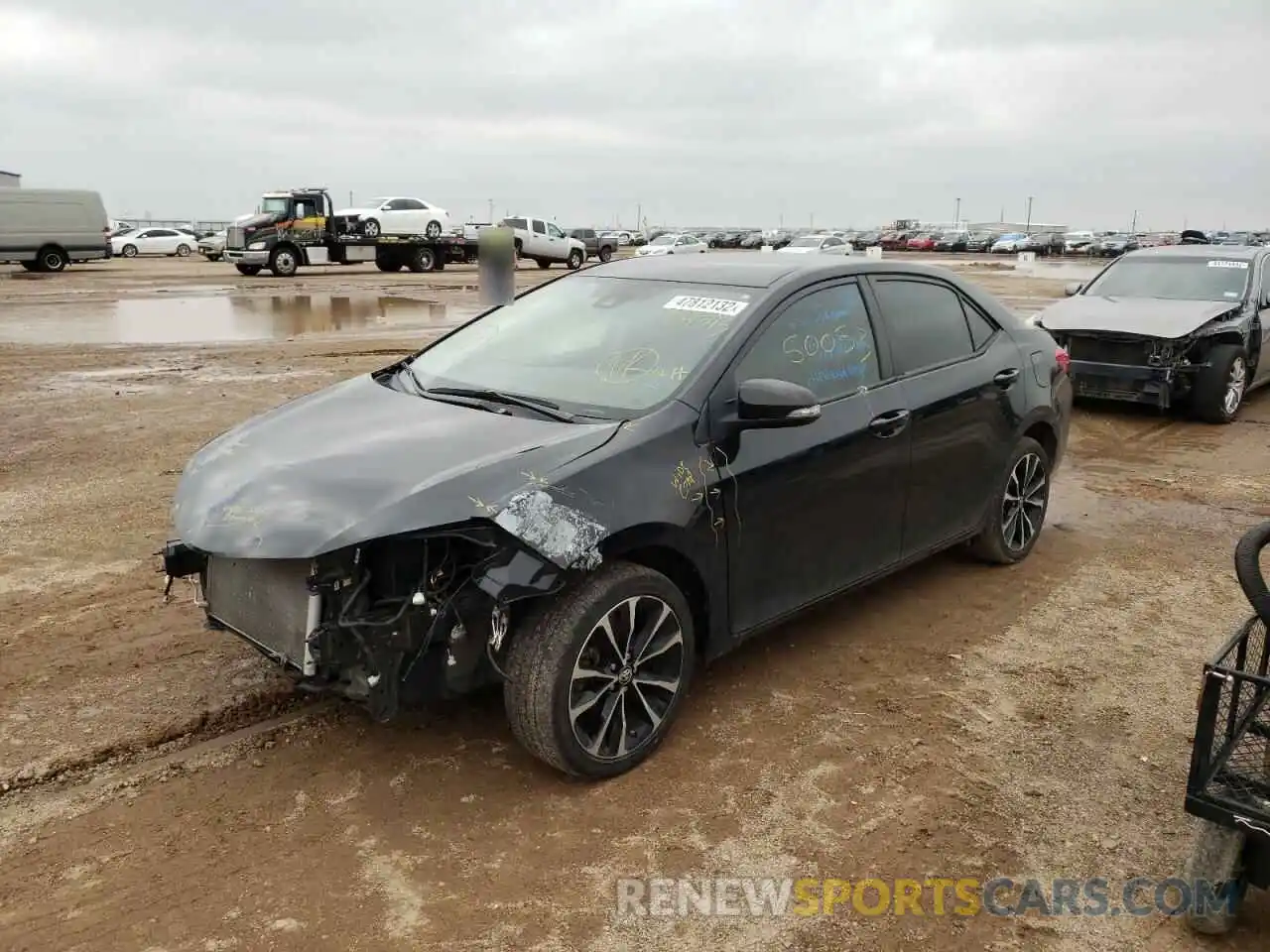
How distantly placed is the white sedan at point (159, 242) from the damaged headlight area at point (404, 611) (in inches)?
1906

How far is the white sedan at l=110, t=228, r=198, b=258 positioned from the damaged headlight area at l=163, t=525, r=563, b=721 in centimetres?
4842

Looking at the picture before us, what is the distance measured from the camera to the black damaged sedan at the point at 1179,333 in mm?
9102

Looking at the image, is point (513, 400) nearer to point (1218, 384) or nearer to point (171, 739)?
point (171, 739)

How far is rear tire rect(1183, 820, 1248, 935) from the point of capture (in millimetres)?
2623

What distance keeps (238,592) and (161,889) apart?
0.94 meters

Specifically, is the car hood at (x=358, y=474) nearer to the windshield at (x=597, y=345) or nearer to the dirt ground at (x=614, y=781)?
the windshield at (x=597, y=345)

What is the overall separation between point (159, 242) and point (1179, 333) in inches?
1861

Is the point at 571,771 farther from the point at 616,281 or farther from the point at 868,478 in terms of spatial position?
the point at 616,281

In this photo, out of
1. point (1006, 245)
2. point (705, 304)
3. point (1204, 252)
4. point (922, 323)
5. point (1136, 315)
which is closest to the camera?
point (705, 304)

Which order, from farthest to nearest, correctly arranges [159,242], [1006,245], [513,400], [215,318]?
[1006,245] < [159,242] < [215,318] < [513,400]

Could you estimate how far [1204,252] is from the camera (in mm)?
10516

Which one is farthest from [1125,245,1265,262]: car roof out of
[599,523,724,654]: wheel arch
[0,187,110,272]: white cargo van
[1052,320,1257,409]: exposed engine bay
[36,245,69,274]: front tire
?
[36,245,69,274]: front tire

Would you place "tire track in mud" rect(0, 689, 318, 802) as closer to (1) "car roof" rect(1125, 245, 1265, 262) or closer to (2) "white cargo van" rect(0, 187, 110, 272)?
(1) "car roof" rect(1125, 245, 1265, 262)

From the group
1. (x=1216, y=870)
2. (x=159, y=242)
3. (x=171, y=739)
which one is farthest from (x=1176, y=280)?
(x=159, y=242)
